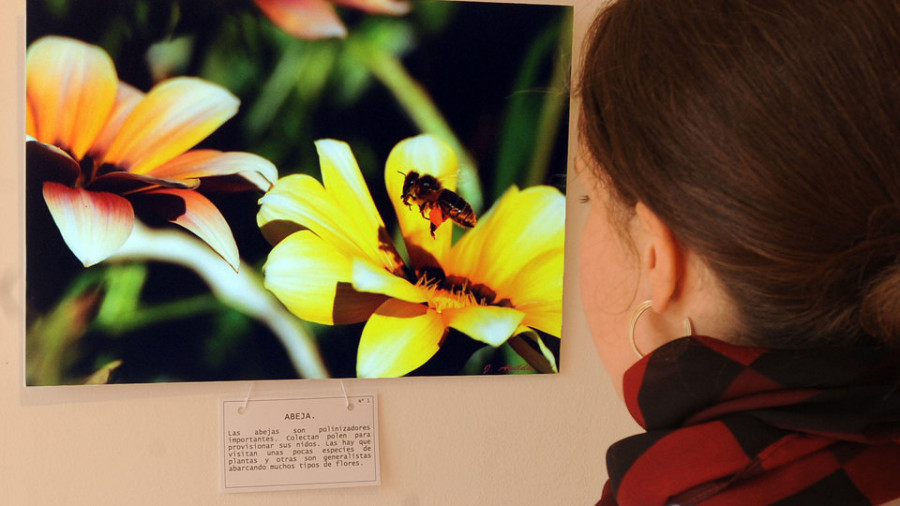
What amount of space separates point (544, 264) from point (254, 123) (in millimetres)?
466

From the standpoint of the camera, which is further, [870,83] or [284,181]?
[284,181]

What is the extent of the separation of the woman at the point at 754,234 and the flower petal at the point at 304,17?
0.60m

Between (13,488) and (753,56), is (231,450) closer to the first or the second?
(13,488)

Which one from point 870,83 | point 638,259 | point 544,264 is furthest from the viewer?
point 544,264

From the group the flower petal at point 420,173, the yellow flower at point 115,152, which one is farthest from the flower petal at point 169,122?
the flower petal at point 420,173

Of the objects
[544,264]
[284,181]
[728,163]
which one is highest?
[284,181]

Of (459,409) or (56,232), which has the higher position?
(56,232)

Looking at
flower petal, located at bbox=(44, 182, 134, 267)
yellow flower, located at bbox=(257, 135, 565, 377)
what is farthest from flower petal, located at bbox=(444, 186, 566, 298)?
flower petal, located at bbox=(44, 182, 134, 267)

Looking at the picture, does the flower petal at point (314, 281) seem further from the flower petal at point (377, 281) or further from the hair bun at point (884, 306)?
the hair bun at point (884, 306)

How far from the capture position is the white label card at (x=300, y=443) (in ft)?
Result: 3.64

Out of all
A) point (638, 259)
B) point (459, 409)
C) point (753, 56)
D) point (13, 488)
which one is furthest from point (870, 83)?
point (13, 488)

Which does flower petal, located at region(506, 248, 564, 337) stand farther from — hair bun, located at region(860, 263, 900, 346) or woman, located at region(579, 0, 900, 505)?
hair bun, located at region(860, 263, 900, 346)

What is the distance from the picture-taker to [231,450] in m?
1.11

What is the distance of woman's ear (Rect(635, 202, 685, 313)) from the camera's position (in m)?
0.49
